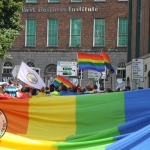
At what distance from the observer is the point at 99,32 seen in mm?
45375

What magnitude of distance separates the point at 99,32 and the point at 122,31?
2.07 meters

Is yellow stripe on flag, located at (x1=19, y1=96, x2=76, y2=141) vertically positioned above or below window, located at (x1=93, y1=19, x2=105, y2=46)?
below

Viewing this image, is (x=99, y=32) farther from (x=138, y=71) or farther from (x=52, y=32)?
(x=138, y=71)

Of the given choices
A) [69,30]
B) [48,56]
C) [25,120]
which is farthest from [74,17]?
[25,120]

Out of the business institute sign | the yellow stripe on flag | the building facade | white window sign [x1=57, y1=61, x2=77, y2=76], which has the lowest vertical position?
the yellow stripe on flag

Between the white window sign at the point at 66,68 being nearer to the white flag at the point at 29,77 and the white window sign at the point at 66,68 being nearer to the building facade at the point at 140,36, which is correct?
the building facade at the point at 140,36

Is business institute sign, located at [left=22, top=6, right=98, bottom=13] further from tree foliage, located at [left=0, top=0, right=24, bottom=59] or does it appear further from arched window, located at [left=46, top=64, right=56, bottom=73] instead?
tree foliage, located at [left=0, top=0, right=24, bottom=59]

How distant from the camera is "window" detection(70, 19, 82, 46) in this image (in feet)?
149

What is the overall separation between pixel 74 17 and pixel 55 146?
128 ft

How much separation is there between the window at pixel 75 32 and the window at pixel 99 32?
1.44 m

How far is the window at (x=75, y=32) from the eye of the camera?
45.5 meters

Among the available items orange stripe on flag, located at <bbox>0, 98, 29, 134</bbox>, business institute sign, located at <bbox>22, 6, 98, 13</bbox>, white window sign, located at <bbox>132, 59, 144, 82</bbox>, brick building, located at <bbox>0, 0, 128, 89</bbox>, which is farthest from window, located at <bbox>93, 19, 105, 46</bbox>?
orange stripe on flag, located at <bbox>0, 98, 29, 134</bbox>

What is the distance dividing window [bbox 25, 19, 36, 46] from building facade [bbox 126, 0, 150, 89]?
1190 centimetres

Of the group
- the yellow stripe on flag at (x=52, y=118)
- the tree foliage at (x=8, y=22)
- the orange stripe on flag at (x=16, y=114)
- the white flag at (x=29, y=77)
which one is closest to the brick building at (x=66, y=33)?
the tree foliage at (x=8, y=22)
